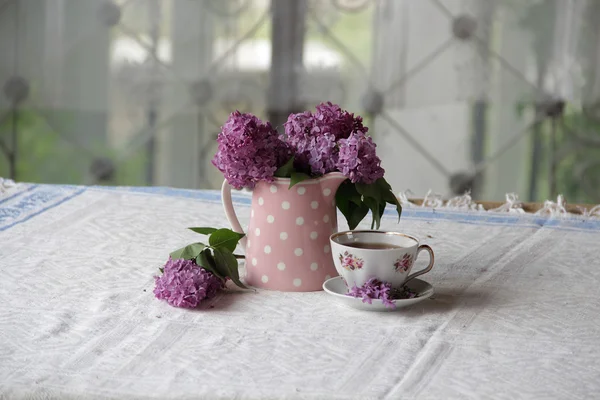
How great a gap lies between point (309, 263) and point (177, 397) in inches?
12.6

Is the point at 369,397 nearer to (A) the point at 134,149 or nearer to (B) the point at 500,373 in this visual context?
(B) the point at 500,373

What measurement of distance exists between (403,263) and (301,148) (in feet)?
0.57

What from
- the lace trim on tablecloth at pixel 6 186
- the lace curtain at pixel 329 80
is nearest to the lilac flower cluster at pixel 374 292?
the lace trim on tablecloth at pixel 6 186

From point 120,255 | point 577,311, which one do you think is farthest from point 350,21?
point 577,311

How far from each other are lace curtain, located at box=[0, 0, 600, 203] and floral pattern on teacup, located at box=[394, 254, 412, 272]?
1.23m

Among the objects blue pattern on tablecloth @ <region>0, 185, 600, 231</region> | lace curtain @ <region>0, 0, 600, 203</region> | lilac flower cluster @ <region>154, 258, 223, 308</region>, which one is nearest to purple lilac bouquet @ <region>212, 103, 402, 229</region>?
lilac flower cluster @ <region>154, 258, 223, 308</region>

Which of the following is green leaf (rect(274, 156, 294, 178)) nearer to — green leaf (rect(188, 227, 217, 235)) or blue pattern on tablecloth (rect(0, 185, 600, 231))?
green leaf (rect(188, 227, 217, 235))

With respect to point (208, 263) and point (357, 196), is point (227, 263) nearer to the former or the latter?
point (208, 263)

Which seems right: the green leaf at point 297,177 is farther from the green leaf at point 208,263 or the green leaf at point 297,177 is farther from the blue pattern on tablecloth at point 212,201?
the blue pattern on tablecloth at point 212,201

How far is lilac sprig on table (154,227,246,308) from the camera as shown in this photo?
96cm

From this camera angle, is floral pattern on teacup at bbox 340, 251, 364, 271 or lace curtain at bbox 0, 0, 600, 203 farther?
lace curtain at bbox 0, 0, 600, 203

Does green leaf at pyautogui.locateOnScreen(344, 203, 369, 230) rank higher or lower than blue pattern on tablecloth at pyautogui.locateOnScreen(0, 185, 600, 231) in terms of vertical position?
higher

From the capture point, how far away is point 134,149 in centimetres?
229

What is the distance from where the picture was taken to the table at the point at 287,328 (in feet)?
2.51
